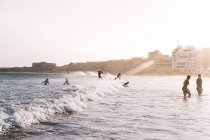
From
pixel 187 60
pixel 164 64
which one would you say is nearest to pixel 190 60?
pixel 187 60

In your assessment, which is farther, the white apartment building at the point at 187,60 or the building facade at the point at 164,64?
the building facade at the point at 164,64

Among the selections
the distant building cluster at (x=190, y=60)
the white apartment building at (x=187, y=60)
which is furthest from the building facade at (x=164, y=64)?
the white apartment building at (x=187, y=60)

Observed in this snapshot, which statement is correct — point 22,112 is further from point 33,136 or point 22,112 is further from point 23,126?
point 33,136

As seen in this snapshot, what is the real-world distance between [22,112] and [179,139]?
279 inches

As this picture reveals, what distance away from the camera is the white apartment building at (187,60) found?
163500mm

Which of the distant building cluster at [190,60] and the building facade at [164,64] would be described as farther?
the building facade at [164,64]

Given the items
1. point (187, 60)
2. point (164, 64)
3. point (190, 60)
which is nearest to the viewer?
point (190, 60)

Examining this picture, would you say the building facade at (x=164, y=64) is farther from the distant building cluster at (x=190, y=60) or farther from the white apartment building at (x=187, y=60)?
the white apartment building at (x=187, y=60)

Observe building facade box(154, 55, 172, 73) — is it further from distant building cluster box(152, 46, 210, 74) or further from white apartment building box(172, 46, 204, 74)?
white apartment building box(172, 46, 204, 74)

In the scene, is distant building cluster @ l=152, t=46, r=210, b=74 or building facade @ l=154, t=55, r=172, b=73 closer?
distant building cluster @ l=152, t=46, r=210, b=74

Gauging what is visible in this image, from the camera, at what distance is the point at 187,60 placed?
549 ft

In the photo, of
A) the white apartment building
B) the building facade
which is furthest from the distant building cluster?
the building facade

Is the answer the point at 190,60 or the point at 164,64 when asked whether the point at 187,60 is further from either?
the point at 164,64

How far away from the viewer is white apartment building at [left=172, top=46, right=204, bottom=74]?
164 metres
